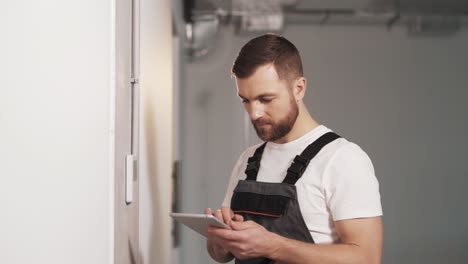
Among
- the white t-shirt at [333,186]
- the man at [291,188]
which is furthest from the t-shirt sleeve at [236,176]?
the white t-shirt at [333,186]

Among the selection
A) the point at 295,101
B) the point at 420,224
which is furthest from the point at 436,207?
the point at 295,101

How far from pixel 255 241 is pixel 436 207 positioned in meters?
2.95

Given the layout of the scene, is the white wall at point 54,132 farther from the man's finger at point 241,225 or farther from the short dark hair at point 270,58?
the short dark hair at point 270,58

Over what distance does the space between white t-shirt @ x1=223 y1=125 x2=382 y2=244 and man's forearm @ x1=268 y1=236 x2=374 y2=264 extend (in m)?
0.07

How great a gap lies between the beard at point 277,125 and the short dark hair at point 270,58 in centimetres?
8

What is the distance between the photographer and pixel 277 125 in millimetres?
1354

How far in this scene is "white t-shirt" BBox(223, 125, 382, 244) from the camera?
1210 millimetres

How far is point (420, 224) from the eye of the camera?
3750mm

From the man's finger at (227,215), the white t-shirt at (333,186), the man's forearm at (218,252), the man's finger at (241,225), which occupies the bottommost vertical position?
the man's forearm at (218,252)

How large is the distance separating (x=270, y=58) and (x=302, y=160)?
26 centimetres

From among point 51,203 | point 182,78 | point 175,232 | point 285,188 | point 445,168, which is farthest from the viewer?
point 445,168

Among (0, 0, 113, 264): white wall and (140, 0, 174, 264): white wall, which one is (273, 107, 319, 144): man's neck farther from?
(0, 0, 113, 264): white wall

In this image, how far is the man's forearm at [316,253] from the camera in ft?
3.87

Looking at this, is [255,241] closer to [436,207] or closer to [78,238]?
[78,238]
